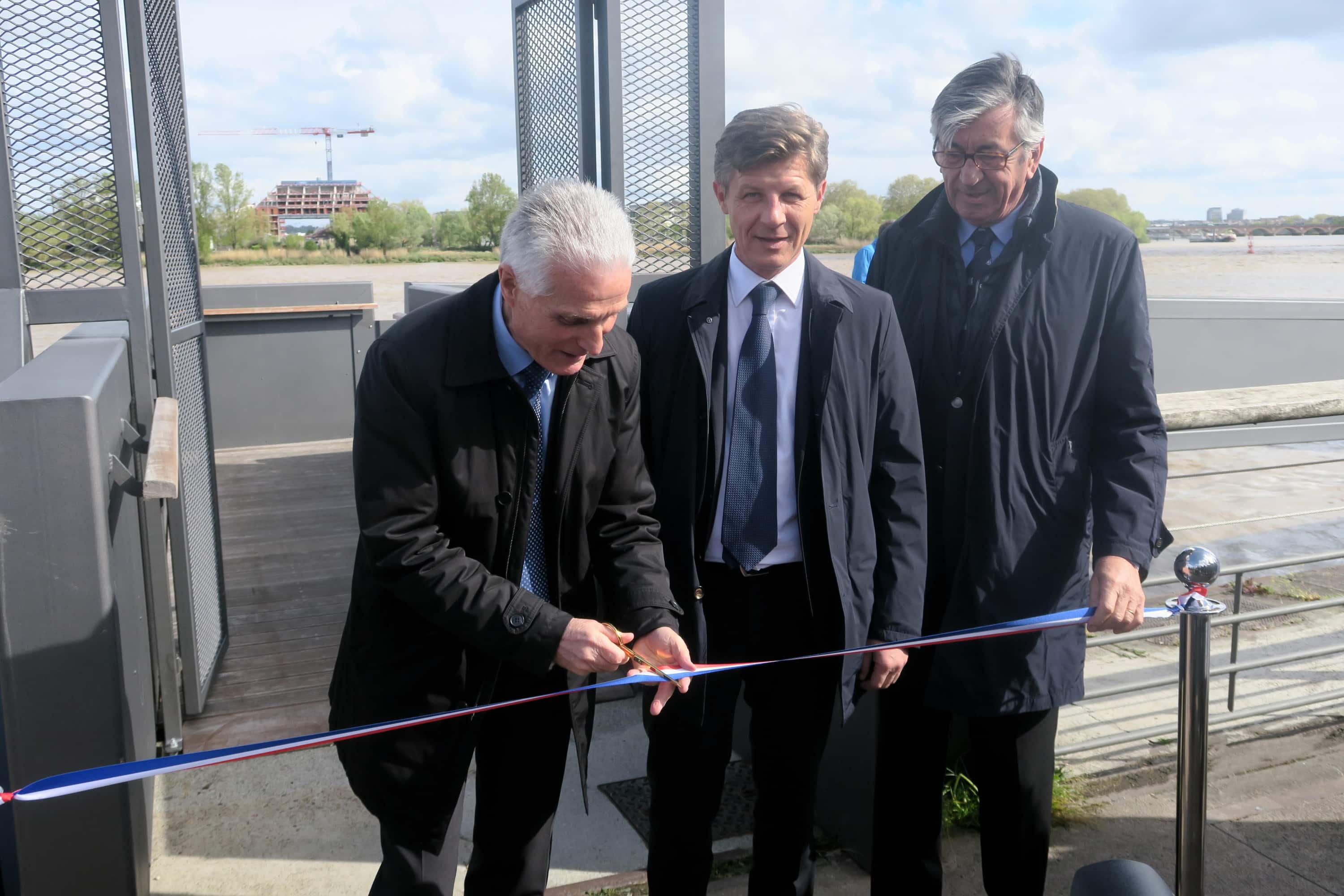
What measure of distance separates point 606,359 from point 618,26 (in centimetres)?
232

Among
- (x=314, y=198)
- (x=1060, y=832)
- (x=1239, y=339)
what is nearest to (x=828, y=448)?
(x=1060, y=832)

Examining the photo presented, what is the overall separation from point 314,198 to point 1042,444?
524ft

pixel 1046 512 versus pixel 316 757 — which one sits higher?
pixel 1046 512

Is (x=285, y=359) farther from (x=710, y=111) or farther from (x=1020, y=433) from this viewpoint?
(x=1020, y=433)

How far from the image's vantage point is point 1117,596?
2.46 metres

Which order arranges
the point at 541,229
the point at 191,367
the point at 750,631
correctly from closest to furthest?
the point at 541,229 → the point at 750,631 → the point at 191,367

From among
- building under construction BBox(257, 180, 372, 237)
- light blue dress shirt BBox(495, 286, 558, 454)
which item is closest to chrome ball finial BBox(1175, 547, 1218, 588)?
light blue dress shirt BBox(495, 286, 558, 454)

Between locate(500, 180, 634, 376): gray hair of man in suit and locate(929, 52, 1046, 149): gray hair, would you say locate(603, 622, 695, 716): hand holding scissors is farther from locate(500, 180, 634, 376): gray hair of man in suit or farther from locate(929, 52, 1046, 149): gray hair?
locate(929, 52, 1046, 149): gray hair

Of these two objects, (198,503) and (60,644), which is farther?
(198,503)

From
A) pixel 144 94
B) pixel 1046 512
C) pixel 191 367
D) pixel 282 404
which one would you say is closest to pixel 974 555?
pixel 1046 512

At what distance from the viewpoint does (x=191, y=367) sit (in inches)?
187

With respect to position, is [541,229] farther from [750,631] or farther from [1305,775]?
[1305,775]

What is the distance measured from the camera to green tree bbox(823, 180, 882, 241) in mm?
35219

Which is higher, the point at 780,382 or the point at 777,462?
the point at 780,382
